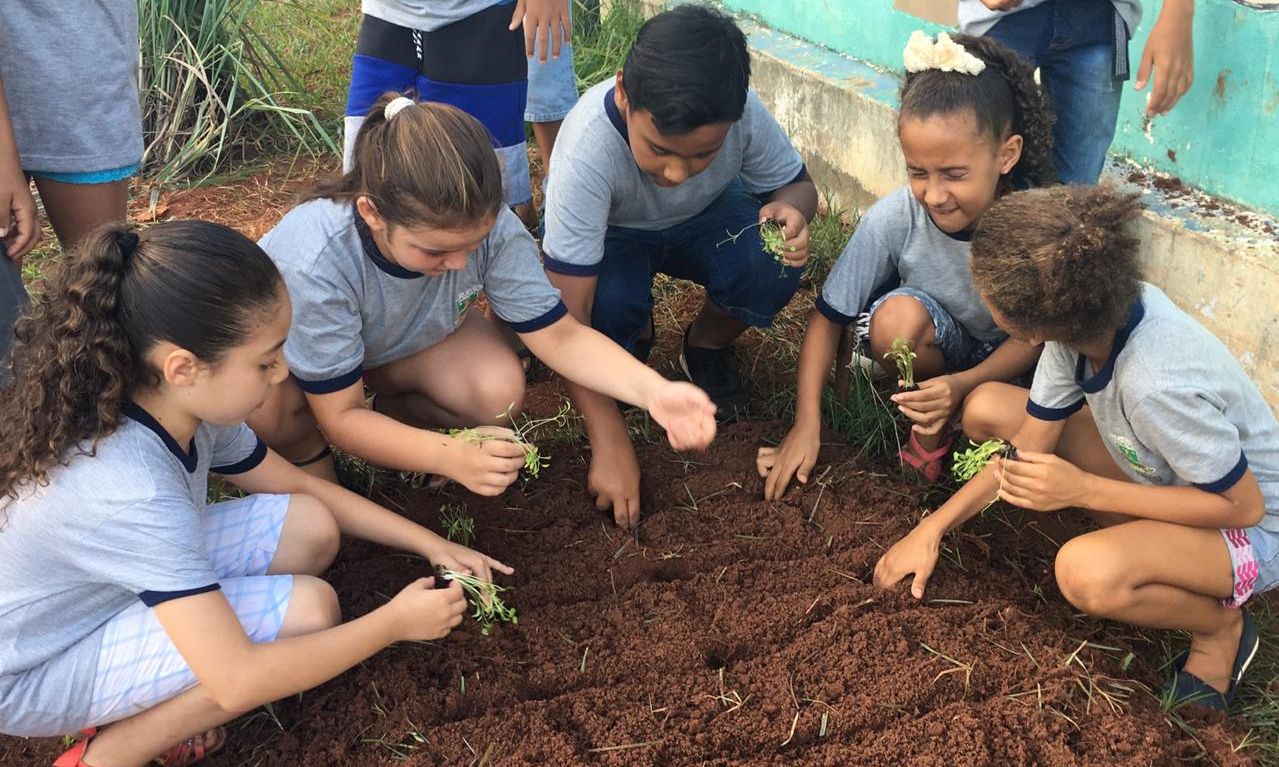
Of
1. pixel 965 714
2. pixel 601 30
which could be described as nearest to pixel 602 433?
pixel 965 714

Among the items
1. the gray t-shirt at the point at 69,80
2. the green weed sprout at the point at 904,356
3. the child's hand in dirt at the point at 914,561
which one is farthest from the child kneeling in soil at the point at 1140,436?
the gray t-shirt at the point at 69,80

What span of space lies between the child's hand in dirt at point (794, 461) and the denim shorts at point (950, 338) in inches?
14.3

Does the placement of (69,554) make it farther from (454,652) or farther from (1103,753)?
(1103,753)

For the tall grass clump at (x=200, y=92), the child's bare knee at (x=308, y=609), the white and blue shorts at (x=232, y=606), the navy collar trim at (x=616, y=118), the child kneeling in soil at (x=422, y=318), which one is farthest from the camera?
the tall grass clump at (x=200, y=92)

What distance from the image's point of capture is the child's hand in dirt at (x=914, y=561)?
2.47 m

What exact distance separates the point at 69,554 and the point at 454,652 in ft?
2.67

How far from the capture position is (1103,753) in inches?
81.9

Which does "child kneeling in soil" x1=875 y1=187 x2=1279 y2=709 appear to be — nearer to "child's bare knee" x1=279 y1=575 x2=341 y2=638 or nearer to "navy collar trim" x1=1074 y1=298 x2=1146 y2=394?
"navy collar trim" x1=1074 y1=298 x2=1146 y2=394

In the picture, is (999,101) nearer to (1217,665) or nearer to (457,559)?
(1217,665)

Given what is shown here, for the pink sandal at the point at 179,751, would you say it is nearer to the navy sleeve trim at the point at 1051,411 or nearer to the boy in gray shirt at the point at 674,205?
the boy in gray shirt at the point at 674,205

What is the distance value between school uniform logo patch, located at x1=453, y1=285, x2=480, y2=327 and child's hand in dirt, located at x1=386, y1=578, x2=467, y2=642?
822mm

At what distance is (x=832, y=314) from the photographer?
288 cm

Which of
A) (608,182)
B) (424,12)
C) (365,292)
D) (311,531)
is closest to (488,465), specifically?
(311,531)

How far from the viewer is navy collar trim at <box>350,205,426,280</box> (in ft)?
7.98
